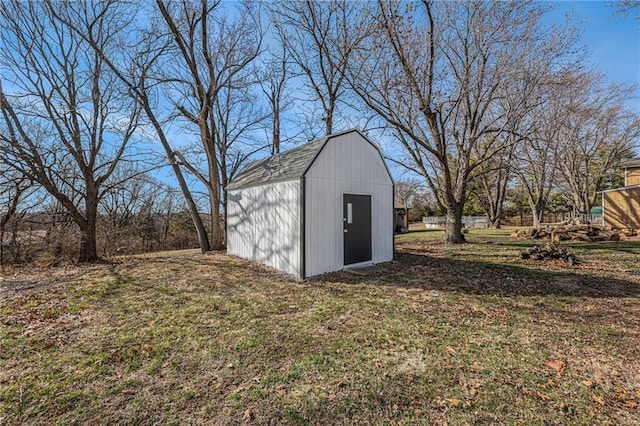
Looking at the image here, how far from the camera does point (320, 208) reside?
20.4 ft

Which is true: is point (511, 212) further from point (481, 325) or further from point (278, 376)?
point (278, 376)

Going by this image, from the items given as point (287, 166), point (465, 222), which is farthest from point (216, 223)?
point (465, 222)

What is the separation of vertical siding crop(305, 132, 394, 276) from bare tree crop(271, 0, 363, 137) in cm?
305

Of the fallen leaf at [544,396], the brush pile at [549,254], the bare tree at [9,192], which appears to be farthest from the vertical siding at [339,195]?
the bare tree at [9,192]

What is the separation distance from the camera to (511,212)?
30766mm

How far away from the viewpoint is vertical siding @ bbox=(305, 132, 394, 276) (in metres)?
6.07

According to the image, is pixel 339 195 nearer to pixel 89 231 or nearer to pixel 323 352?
pixel 323 352

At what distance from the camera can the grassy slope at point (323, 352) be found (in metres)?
2.16

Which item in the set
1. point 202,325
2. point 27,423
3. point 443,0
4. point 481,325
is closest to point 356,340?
point 481,325

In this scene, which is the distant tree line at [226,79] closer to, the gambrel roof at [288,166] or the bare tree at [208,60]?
the bare tree at [208,60]

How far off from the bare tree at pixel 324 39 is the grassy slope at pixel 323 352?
6.99m

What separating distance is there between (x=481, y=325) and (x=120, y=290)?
232 inches

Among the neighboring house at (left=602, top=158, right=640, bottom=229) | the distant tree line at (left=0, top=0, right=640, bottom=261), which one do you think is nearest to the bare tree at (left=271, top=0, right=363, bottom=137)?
the distant tree line at (left=0, top=0, right=640, bottom=261)

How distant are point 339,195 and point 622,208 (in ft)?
59.1
